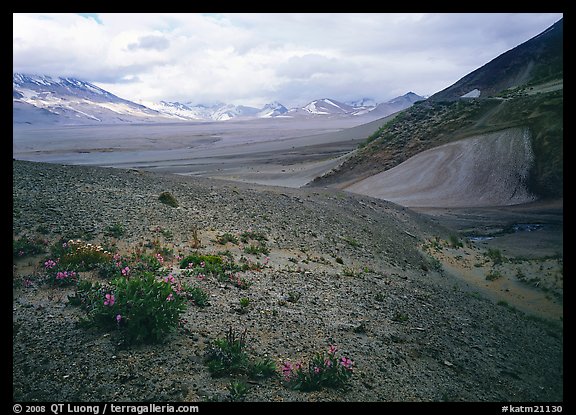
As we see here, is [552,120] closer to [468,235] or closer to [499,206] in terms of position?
[499,206]

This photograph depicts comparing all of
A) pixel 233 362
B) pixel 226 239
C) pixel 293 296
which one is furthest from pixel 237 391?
pixel 226 239

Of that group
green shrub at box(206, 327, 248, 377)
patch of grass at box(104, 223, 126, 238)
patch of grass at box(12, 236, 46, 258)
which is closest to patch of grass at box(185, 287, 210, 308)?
green shrub at box(206, 327, 248, 377)

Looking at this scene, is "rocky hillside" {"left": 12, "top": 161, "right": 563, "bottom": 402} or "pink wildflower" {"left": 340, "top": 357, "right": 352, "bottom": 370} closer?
"rocky hillside" {"left": 12, "top": 161, "right": 563, "bottom": 402}

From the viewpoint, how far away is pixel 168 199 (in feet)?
53.1

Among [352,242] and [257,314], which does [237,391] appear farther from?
[352,242]

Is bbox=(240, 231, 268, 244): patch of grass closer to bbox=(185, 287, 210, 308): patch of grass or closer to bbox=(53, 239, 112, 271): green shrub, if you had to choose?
bbox=(53, 239, 112, 271): green shrub

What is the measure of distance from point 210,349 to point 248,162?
66.3 metres

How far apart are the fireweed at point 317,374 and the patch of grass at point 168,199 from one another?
426 inches

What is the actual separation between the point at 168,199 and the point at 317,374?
1178 centimetres

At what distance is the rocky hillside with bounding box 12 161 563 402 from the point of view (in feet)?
18.2

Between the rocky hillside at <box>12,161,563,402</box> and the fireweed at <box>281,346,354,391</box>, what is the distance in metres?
0.12

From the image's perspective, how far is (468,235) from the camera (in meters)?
27.3

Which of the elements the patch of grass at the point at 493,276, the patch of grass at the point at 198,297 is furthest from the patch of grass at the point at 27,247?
the patch of grass at the point at 493,276

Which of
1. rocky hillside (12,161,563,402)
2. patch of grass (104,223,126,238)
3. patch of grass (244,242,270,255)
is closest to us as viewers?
rocky hillside (12,161,563,402)
